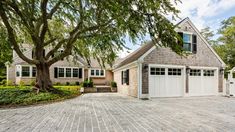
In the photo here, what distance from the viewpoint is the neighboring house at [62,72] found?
22172mm

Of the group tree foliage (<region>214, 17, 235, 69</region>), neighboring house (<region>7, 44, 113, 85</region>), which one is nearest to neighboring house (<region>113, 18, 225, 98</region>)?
neighboring house (<region>7, 44, 113, 85</region>)

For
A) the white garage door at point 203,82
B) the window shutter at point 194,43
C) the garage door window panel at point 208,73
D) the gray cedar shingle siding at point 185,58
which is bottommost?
the white garage door at point 203,82

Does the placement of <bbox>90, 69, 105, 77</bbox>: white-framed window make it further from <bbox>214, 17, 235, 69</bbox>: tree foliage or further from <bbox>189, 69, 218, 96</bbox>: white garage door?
<bbox>214, 17, 235, 69</bbox>: tree foliage

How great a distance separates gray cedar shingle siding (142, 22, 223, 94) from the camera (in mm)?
12688

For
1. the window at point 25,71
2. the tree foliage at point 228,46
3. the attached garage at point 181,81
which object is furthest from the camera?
the tree foliage at point 228,46

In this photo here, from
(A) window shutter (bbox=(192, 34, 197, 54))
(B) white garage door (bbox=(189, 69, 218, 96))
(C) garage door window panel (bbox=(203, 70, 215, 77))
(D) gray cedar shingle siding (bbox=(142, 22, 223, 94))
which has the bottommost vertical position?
(B) white garage door (bbox=(189, 69, 218, 96))

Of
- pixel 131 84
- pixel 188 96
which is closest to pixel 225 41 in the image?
pixel 188 96

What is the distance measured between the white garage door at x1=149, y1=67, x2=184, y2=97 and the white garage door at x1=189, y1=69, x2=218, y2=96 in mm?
1001

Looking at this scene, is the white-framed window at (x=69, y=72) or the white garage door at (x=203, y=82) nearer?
the white garage door at (x=203, y=82)

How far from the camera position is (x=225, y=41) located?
85.9ft

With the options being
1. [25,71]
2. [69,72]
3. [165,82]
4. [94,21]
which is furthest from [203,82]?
[25,71]

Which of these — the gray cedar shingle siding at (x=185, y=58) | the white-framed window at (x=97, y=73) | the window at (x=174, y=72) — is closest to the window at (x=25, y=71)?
the white-framed window at (x=97, y=73)

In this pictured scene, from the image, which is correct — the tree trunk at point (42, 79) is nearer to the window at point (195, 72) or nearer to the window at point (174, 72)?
the window at point (174, 72)

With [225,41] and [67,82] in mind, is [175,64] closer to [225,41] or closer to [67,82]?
[67,82]
